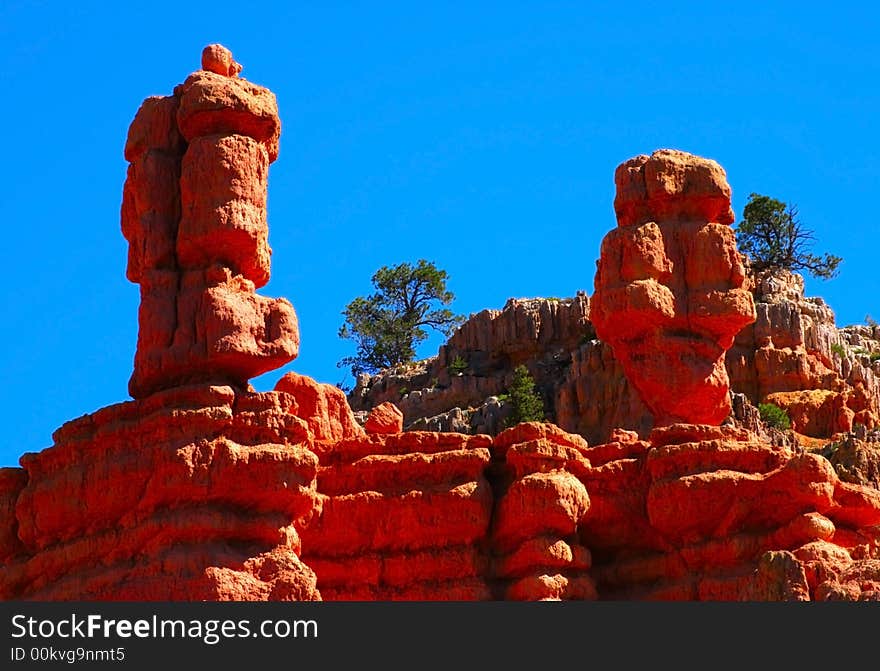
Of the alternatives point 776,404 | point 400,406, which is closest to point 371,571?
point 776,404

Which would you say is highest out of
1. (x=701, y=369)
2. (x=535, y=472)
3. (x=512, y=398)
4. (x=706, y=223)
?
(x=512, y=398)

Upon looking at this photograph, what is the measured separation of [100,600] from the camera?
2014 inches

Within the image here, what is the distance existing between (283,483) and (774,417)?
3503 centimetres

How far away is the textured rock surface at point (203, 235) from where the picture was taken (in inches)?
2173

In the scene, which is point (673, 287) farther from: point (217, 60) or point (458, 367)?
point (458, 367)

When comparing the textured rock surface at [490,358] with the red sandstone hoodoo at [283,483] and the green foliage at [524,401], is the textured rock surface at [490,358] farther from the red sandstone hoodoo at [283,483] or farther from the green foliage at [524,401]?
the red sandstone hoodoo at [283,483]

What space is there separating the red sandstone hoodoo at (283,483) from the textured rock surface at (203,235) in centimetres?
5

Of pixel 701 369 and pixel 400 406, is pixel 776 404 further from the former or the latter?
pixel 701 369

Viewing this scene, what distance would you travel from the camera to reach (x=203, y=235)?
5625cm

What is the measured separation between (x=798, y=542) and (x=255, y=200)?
14.1 metres

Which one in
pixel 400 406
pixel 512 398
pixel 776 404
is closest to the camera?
pixel 776 404

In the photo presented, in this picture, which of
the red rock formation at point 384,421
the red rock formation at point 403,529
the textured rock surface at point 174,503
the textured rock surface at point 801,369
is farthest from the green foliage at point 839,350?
the textured rock surface at point 174,503

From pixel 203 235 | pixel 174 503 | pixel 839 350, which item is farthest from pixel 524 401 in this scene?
pixel 174 503

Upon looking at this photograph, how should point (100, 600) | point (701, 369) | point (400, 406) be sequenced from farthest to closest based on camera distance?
point (400, 406) < point (701, 369) < point (100, 600)
